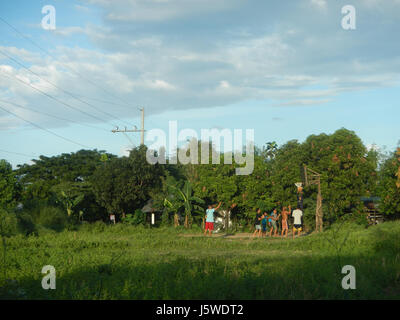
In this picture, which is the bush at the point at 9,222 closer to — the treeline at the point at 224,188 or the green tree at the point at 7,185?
the treeline at the point at 224,188

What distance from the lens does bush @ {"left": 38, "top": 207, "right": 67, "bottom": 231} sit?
21.7m

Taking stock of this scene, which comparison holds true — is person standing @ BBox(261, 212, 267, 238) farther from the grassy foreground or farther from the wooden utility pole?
the grassy foreground

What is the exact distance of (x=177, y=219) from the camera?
25.0 meters

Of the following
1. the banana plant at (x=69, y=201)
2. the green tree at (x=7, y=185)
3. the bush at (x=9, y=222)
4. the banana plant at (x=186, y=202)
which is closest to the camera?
the bush at (x=9, y=222)

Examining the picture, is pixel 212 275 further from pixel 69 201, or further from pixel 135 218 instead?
pixel 69 201

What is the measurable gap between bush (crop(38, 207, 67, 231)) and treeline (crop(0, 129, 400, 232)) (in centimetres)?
5

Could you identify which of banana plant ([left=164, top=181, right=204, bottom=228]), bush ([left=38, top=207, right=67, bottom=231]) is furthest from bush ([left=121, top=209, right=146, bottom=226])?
bush ([left=38, top=207, right=67, bottom=231])

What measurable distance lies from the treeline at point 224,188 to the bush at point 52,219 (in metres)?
0.05

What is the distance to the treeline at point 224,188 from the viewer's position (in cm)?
2169

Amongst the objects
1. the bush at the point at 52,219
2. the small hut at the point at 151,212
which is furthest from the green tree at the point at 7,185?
the small hut at the point at 151,212
